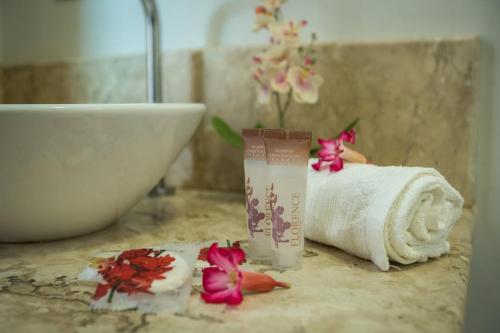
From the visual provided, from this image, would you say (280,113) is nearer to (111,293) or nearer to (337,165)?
(337,165)

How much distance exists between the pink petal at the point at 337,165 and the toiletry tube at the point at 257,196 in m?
0.11

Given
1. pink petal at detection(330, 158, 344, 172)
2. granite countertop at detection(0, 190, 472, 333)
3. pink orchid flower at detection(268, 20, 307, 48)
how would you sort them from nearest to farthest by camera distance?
granite countertop at detection(0, 190, 472, 333)
pink petal at detection(330, 158, 344, 172)
pink orchid flower at detection(268, 20, 307, 48)

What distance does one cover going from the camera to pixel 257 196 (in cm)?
64

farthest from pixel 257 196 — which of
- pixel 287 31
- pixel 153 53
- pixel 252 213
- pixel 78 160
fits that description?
pixel 153 53

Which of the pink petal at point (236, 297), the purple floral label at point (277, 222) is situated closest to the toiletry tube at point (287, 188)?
the purple floral label at point (277, 222)

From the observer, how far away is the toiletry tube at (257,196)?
632 mm

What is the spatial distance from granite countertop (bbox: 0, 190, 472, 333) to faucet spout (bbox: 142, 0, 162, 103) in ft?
1.22

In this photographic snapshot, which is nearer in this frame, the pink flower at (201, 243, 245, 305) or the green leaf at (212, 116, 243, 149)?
the pink flower at (201, 243, 245, 305)

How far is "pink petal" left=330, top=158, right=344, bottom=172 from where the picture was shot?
69 cm

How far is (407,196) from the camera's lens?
1.91 ft

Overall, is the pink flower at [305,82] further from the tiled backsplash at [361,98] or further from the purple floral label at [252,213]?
the purple floral label at [252,213]

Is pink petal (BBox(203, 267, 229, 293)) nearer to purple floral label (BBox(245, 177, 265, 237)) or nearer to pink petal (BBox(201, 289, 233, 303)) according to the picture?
pink petal (BBox(201, 289, 233, 303))

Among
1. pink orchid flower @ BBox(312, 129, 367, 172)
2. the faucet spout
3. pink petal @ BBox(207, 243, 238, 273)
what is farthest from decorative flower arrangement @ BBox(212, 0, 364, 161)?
pink petal @ BBox(207, 243, 238, 273)

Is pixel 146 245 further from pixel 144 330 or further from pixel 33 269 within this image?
pixel 144 330
